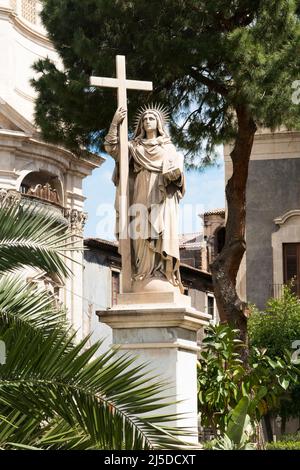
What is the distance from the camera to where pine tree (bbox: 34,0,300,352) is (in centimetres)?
1833

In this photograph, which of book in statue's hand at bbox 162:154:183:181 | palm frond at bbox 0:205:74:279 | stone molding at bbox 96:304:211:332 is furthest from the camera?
book in statue's hand at bbox 162:154:183:181

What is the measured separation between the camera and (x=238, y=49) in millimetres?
18391

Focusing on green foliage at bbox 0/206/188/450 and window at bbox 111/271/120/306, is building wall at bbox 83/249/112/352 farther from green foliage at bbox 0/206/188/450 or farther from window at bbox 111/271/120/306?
green foliage at bbox 0/206/188/450

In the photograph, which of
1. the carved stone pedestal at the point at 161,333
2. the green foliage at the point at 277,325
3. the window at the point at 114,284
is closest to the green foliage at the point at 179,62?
the green foliage at the point at 277,325

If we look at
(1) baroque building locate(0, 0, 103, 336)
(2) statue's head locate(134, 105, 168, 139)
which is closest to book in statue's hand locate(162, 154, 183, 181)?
(2) statue's head locate(134, 105, 168, 139)

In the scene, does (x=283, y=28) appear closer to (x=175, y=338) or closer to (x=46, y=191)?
(x=175, y=338)

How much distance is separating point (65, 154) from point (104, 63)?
15.2 m

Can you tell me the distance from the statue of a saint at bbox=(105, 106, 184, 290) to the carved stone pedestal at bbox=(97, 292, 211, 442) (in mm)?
317

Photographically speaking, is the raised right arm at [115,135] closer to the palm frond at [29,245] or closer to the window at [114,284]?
the palm frond at [29,245]

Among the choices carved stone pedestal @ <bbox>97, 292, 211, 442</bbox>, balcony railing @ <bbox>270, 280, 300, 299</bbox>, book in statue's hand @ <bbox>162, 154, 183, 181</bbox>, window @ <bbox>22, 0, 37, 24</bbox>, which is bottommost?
carved stone pedestal @ <bbox>97, 292, 211, 442</bbox>

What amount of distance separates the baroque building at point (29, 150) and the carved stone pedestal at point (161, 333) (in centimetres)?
2105

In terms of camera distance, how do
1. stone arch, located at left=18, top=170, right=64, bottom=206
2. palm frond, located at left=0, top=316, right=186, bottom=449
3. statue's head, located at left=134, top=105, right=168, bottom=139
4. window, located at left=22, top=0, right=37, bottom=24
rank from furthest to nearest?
window, located at left=22, top=0, right=37, bottom=24
stone arch, located at left=18, top=170, right=64, bottom=206
statue's head, located at left=134, top=105, right=168, bottom=139
palm frond, located at left=0, top=316, right=186, bottom=449

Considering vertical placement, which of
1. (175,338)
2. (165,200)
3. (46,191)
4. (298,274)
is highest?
(46,191)

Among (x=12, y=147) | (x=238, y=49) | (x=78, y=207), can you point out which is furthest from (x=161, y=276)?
(x=78, y=207)
